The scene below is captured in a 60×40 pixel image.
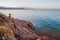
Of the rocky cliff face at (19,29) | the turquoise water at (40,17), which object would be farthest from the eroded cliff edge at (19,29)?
the turquoise water at (40,17)

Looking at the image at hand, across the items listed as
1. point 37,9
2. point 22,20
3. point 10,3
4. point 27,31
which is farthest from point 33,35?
point 10,3

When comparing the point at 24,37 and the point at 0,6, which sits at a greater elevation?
the point at 0,6

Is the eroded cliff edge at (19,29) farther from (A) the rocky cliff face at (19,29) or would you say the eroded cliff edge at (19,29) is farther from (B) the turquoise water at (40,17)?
(B) the turquoise water at (40,17)

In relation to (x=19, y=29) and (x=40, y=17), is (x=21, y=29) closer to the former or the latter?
(x=19, y=29)

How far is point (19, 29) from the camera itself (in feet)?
10.4

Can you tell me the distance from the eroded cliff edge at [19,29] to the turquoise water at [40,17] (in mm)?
113

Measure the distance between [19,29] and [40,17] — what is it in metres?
0.56

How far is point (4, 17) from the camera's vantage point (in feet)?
10.5

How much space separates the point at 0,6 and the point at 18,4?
1.37 feet

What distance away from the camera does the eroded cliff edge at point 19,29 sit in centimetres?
292

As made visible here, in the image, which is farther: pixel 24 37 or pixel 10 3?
pixel 10 3

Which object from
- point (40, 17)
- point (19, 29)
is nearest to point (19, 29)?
point (19, 29)

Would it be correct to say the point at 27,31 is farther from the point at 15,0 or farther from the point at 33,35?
the point at 15,0

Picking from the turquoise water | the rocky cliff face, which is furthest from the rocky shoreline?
the turquoise water
